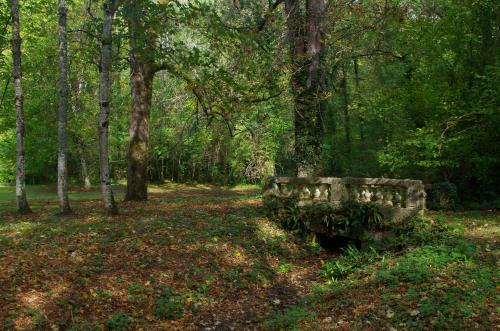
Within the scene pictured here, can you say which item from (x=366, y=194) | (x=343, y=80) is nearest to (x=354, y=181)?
(x=366, y=194)

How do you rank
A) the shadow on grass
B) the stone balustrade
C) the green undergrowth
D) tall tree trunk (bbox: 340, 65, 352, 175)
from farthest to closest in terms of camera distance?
1. tall tree trunk (bbox: 340, 65, 352, 175)
2. the stone balustrade
3. the shadow on grass
4. the green undergrowth

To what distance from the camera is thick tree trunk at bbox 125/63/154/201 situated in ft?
60.1

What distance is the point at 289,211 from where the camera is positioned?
13.6 metres

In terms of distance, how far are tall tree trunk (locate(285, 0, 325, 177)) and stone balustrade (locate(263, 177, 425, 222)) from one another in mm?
1606

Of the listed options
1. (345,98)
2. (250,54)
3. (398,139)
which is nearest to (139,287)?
(250,54)

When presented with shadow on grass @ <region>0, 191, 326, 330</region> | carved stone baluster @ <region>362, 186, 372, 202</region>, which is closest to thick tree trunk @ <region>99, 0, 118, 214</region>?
shadow on grass @ <region>0, 191, 326, 330</region>

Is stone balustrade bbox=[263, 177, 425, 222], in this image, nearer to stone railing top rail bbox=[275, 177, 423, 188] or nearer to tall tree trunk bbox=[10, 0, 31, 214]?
stone railing top rail bbox=[275, 177, 423, 188]

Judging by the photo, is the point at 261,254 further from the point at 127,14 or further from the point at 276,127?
the point at 276,127

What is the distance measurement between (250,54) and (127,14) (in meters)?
4.74

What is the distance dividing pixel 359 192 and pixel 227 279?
200 inches

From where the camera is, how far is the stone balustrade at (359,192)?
37.8ft

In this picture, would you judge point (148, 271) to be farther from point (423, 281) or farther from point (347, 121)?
point (347, 121)

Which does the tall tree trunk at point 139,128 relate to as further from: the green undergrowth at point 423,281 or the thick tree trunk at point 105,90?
the green undergrowth at point 423,281

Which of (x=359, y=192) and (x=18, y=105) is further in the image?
(x=18, y=105)
